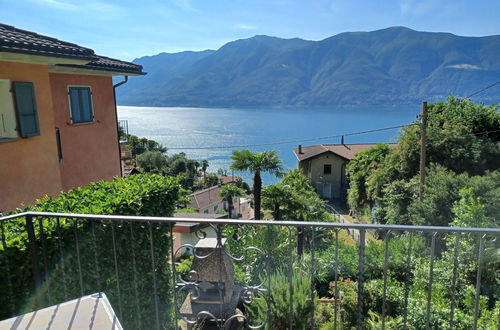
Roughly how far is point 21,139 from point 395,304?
326 inches

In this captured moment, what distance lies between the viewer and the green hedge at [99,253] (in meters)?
2.90

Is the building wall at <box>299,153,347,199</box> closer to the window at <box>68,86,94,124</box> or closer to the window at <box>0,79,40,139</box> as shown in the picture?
the window at <box>68,86,94,124</box>

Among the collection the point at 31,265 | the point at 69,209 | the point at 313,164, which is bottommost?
the point at 313,164

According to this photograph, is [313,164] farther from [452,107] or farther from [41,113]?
[41,113]

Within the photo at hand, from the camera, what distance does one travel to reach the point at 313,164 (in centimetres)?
3809

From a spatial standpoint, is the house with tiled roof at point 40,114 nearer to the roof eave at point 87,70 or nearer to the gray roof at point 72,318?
the roof eave at point 87,70

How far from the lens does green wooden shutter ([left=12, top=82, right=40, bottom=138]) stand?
18.6ft

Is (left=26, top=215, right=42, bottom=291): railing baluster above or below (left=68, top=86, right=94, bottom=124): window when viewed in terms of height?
below

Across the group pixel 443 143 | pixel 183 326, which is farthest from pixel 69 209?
pixel 443 143

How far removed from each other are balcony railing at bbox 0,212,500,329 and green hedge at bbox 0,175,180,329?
0.01m

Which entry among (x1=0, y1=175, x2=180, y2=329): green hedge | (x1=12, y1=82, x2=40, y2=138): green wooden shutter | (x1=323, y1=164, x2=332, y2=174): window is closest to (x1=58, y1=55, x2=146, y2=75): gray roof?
(x1=12, y1=82, x2=40, y2=138): green wooden shutter

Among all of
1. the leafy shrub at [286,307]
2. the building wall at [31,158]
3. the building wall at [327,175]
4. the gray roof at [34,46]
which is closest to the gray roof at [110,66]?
the gray roof at [34,46]

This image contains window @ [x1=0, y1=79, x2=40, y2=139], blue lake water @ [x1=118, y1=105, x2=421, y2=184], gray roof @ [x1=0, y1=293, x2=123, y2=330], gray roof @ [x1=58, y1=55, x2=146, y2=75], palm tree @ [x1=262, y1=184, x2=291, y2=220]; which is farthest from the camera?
blue lake water @ [x1=118, y1=105, x2=421, y2=184]

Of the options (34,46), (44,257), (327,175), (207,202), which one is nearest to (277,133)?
(207,202)
